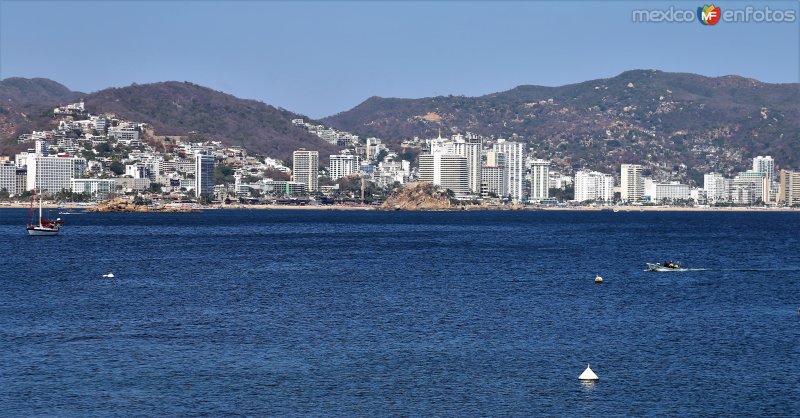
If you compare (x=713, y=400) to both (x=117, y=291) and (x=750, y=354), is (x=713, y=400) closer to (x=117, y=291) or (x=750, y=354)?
(x=750, y=354)

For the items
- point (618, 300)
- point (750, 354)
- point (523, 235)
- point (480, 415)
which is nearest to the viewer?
point (480, 415)

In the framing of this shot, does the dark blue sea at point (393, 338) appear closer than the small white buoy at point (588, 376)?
Yes

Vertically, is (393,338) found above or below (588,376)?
above

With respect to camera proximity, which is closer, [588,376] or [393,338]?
[588,376]

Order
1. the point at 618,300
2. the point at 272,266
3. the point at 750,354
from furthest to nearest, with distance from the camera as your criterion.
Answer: the point at 272,266 < the point at 618,300 < the point at 750,354

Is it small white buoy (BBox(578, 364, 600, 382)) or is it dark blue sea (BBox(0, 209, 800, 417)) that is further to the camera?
small white buoy (BBox(578, 364, 600, 382))

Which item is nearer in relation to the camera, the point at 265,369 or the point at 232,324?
the point at 265,369

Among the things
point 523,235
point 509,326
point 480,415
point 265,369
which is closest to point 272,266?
point 509,326

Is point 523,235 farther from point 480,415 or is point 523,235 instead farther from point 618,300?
point 480,415
